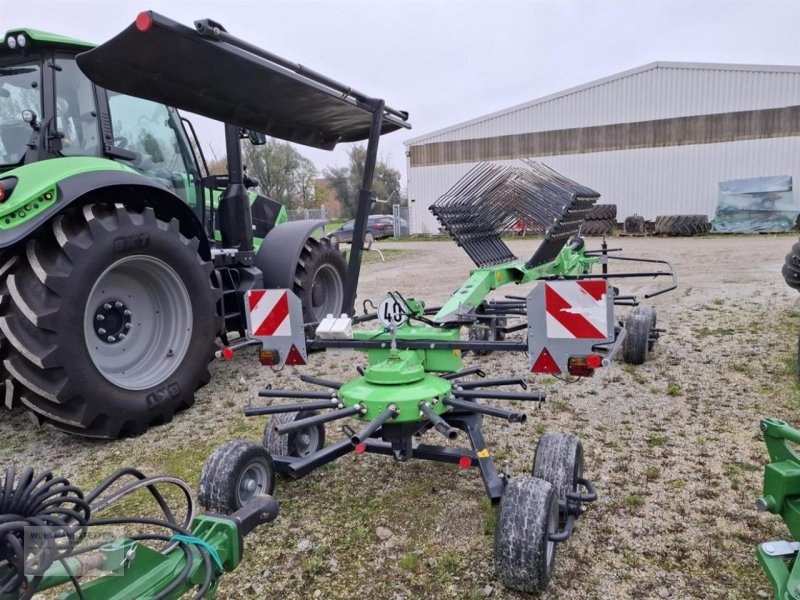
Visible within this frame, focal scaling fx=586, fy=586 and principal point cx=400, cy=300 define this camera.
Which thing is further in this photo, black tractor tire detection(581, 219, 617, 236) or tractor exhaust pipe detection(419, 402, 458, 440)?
black tractor tire detection(581, 219, 617, 236)

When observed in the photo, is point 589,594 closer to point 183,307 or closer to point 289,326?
point 289,326

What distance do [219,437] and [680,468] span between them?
2676 millimetres

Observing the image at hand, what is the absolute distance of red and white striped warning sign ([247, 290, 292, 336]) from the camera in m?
2.96

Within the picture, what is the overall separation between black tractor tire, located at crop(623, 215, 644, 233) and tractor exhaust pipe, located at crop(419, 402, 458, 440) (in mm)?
21147

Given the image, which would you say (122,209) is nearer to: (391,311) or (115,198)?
(115,198)

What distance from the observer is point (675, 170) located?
22250mm

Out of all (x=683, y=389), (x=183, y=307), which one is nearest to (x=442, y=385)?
(x=183, y=307)

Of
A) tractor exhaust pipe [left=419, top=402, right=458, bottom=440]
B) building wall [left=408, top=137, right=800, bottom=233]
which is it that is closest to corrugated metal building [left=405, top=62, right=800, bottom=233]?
building wall [left=408, top=137, right=800, bottom=233]

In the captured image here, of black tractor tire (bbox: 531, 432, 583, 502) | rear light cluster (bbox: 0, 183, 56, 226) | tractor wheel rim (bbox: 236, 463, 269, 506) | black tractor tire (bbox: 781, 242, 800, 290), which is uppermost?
rear light cluster (bbox: 0, 183, 56, 226)

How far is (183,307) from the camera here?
402cm

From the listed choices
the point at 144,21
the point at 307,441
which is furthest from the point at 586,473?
the point at 144,21

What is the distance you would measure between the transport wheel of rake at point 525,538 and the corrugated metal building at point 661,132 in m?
22.4

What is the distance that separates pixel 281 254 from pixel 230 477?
2995 millimetres

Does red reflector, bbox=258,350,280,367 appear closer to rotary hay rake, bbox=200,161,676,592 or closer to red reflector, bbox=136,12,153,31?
rotary hay rake, bbox=200,161,676,592
